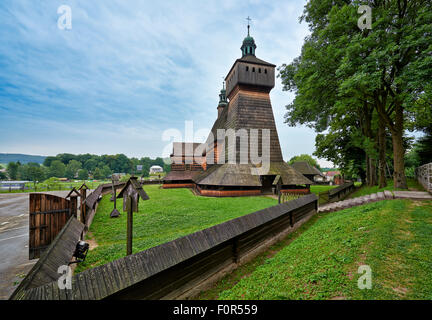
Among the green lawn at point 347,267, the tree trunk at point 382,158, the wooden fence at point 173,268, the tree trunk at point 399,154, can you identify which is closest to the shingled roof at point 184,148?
the tree trunk at point 382,158

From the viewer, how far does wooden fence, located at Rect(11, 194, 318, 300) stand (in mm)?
2270

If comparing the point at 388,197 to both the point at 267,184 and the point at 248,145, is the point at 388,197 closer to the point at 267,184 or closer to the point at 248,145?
the point at 267,184

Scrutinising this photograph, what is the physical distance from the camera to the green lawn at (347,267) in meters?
2.64

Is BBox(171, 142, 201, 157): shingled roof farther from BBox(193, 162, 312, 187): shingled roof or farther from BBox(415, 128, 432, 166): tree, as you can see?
BBox(415, 128, 432, 166): tree

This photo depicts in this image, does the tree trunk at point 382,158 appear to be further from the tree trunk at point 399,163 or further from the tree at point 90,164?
the tree at point 90,164

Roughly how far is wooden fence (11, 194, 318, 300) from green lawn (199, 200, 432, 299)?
37 centimetres

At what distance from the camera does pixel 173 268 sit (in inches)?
130

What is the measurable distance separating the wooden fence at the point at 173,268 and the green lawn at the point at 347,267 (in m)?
0.37

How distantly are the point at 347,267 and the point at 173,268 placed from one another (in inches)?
133

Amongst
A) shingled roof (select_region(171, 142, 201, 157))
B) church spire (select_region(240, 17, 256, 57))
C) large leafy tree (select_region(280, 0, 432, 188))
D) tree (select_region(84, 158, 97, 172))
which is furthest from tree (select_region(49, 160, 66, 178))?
large leafy tree (select_region(280, 0, 432, 188))
